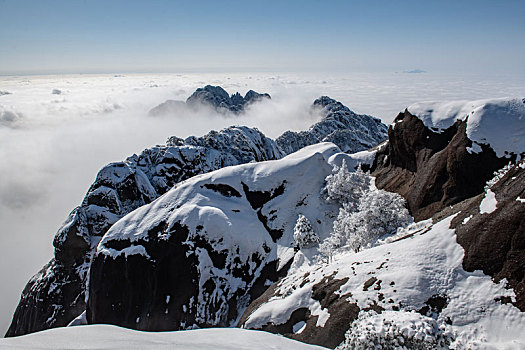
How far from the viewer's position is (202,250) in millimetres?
44625

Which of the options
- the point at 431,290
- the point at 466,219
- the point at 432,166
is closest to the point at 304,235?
the point at 432,166

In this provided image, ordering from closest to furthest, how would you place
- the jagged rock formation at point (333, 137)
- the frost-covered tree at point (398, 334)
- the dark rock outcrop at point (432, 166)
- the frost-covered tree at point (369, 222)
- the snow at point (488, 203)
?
the frost-covered tree at point (398, 334) < the snow at point (488, 203) < the dark rock outcrop at point (432, 166) < the frost-covered tree at point (369, 222) < the jagged rock formation at point (333, 137)

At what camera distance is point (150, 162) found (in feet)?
319

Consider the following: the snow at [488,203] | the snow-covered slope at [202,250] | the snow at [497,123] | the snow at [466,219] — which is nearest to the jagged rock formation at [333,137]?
A: the snow-covered slope at [202,250]

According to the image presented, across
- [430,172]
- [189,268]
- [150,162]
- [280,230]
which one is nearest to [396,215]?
[430,172]

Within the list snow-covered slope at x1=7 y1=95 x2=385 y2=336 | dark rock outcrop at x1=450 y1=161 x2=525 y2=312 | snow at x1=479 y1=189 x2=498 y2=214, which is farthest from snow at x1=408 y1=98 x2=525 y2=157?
snow-covered slope at x1=7 y1=95 x2=385 y2=336

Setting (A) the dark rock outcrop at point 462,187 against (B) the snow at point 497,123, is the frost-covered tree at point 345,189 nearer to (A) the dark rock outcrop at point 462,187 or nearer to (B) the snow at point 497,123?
(A) the dark rock outcrop at point 462,187

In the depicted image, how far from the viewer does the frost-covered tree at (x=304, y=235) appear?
142 feet

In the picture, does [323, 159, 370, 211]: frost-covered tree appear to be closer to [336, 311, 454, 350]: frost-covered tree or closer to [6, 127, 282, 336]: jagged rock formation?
[336, 311, 454, 350]: frost-covered tree

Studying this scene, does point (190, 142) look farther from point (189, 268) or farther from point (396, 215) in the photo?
point (396, 215)

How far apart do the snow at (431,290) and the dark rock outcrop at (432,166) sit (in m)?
11.3

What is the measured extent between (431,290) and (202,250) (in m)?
32.6

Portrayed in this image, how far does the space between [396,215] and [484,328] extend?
19.6 meters

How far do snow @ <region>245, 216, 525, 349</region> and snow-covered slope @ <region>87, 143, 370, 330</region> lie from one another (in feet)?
48.5
